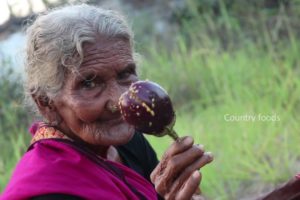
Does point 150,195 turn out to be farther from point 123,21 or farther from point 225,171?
point 225,171

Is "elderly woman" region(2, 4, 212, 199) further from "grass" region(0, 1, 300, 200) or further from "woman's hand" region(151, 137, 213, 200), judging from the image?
"grass" region(0, 1, 300, 200)

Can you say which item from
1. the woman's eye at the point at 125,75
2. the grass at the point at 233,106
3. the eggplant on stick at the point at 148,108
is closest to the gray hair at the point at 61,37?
the woman's eye at the point at 125,75

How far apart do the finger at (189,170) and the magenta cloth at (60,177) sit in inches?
13.9

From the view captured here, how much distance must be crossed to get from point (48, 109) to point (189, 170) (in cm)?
67

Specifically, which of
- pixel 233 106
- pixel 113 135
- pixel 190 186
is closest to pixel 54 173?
pixel 113 135

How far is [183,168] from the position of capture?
205 centimetres

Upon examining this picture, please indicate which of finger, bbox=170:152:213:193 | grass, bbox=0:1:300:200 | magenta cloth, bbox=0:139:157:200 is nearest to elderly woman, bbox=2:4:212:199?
magenta cloth, bbox=0:139:157:200

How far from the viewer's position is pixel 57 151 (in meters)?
2.40

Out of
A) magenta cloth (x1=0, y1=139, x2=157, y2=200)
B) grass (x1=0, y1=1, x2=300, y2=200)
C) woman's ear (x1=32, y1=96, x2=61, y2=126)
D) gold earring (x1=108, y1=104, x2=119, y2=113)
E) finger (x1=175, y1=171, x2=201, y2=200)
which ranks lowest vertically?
grass (x1=0, y1=1, x2=300, y2=200)

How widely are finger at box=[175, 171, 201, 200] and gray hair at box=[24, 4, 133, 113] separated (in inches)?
22.5

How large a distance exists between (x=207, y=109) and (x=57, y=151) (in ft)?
9.89

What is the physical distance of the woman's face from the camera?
7.63ft

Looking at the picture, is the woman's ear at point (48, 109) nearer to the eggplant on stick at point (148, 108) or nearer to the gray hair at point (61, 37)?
the gray hair at point (61, 37)

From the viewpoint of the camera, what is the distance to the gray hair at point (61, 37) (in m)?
2.32
